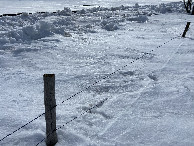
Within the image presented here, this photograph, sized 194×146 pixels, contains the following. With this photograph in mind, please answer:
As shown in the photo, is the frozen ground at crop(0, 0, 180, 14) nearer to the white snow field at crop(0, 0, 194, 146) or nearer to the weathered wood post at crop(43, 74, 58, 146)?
the white snow field at crop(0, 0, 194, 146)

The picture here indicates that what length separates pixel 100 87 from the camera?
5.24m

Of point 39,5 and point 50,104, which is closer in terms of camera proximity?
point 50,104

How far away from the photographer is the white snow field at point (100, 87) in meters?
3.50

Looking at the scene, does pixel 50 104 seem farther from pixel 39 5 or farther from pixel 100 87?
pixel 39 5

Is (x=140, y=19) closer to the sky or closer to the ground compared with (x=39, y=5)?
closer to the ground

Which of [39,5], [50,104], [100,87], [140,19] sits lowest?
[100,87]

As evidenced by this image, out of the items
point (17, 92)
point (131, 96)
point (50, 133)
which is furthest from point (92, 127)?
point (17, 92)

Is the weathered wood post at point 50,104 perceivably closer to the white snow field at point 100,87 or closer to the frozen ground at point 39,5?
the white snow field at point 100,87

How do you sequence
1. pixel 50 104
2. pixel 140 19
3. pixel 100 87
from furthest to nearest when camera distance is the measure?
pixel 140 19 → pixel 100 87 → pixel 50 104

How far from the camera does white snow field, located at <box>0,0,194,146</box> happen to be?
3.50 m

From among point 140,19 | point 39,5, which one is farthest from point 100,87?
point 39,5

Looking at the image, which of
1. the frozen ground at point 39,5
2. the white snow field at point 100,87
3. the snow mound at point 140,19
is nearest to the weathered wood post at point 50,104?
the white snow field at point 100,87

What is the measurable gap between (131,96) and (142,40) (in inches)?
227

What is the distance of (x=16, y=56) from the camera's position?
7.32 m
